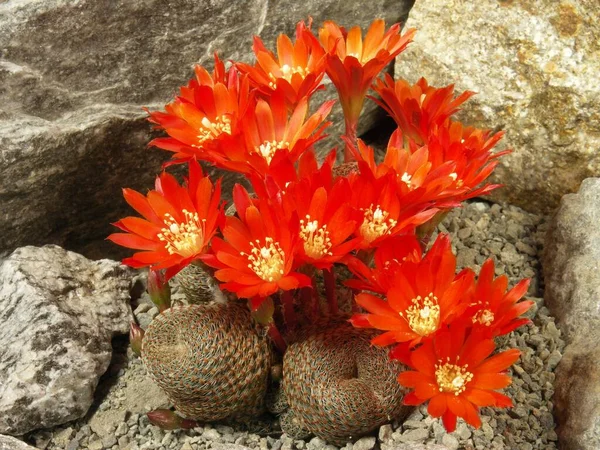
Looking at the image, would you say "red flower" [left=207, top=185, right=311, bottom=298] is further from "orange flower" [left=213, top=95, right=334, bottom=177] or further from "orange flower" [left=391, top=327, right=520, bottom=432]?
"orange flower" [left=391, top=327, right=520, bottom=432]

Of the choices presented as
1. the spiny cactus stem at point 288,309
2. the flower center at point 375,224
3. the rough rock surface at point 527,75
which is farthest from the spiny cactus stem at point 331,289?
the rough rock surface at point 527,75

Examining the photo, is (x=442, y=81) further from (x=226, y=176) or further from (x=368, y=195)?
(x=368, y=195)

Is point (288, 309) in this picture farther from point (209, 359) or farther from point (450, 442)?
point (450, 442)

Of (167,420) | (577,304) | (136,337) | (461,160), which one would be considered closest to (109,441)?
(167,420)

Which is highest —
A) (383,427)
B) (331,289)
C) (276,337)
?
(331,289)

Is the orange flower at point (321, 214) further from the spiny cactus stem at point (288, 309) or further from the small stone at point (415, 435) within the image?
the small stone at point (415, 435)

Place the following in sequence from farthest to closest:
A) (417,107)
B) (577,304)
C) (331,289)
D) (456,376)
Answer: (577,304) < (417,107) < (331,289) < (456,376)
